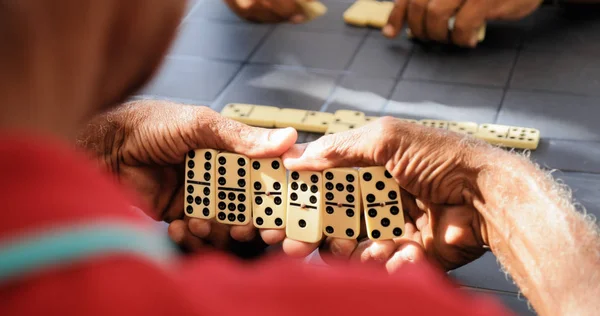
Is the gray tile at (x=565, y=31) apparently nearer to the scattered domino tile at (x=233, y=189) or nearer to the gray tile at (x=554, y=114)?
the gray tile at (x=554, y=114)

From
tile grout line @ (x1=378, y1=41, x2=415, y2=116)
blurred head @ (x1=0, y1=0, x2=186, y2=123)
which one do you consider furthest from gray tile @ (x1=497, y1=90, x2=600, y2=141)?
blurred head @ (x1=0, y1=0, x2=186, y2=123)

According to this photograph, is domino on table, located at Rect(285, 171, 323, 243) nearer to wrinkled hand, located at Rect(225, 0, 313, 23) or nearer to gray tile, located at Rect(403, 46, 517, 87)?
gray tile, located at Rect(403, 46, 517, 87)

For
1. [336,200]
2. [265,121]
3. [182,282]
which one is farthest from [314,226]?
[182,282]

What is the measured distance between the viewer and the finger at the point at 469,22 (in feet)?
8.16

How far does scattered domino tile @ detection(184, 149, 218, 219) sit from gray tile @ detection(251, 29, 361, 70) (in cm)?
95

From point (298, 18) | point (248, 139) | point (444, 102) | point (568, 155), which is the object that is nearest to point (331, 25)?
point (298, 18)

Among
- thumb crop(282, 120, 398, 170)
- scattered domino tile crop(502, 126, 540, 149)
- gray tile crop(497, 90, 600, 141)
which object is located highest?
thumb crop(282, 120, 398, 170)

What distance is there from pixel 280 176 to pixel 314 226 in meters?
0.11

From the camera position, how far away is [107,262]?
0.27 meters

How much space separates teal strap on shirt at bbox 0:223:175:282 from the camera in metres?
0.25

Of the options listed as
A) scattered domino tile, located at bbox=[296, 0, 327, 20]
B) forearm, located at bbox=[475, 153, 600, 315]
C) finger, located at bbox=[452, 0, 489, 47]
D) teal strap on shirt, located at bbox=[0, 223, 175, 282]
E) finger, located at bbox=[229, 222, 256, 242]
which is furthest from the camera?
scattered domino tile, located at bbox=[296, 0, 327, 20]

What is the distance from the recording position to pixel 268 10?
8.64ft

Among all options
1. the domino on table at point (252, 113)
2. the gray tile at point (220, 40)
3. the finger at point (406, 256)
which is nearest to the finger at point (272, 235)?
the finger at point (406, 256)

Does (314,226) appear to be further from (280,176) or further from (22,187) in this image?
(22,187)
